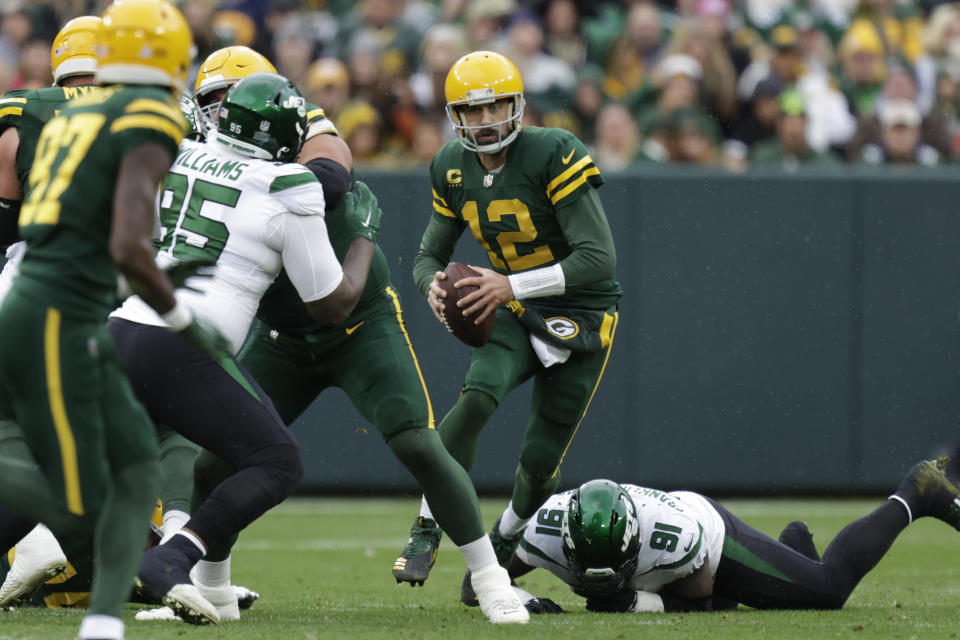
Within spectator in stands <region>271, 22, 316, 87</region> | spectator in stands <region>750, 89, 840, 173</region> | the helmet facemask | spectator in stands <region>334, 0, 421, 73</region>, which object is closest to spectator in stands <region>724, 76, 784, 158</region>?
spectator in stands <region>750, 89, 840, 173</region>

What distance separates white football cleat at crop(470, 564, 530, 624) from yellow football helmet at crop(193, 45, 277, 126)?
1.75 metres

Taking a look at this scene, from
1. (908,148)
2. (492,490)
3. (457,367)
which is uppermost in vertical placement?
(908,148)

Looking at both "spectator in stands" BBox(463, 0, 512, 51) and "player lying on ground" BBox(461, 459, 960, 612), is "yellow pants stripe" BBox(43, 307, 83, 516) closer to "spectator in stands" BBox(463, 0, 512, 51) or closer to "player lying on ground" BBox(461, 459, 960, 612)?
"player lying on ground" BBox(461, 459, 960, 612)

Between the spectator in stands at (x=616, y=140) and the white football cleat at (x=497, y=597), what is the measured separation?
5084mm

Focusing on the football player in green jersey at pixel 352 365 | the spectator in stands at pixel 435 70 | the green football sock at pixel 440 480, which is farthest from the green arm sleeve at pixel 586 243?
the spectator in stands at pixel 435 70

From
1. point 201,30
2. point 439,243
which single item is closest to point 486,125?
point 439,243

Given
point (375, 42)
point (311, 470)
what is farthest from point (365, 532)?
point (375, 42)

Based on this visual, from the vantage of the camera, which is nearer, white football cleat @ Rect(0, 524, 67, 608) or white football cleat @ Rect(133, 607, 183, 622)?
white football cleat @ Rect(133, 607, 183, 622)

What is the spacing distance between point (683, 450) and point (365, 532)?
2214 mm

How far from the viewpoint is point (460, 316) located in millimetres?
5094

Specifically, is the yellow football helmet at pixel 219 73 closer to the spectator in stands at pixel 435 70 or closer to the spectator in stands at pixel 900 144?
the spectator in stands at pixel 435 70

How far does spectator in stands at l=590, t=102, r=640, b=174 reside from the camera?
937 centimetres

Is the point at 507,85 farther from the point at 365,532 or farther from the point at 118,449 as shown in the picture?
the point at 365,532

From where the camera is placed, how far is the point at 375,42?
10.3 m
